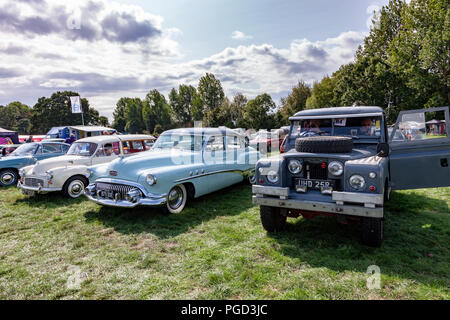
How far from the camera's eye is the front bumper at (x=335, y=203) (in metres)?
3.49

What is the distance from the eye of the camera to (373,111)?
5.14 meters

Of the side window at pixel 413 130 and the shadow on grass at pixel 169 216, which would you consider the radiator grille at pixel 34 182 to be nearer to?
the shadow on grass at pixel 169 216

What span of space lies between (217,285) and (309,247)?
171 centimetres

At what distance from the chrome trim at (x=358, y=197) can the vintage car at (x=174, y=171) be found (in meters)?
3.32

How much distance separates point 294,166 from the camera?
4.29 metres

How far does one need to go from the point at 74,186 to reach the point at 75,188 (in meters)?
0.07

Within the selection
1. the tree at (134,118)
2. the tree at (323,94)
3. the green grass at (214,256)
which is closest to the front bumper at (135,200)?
the green grass at (214,256)

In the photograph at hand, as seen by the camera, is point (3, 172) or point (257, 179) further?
point (3, 172)

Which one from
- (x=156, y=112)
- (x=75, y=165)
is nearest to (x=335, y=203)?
(x=75, y=165)

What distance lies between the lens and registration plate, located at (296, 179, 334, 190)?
4.03m

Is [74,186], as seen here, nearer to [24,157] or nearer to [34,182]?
[34,182]

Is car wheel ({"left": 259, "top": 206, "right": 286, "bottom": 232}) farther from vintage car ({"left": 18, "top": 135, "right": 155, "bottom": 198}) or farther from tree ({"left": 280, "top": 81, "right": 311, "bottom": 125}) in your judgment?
tree ({"left": 280, "top": 81, "right": 311, "bottom": 125})

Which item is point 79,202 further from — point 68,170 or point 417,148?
point 417,148
